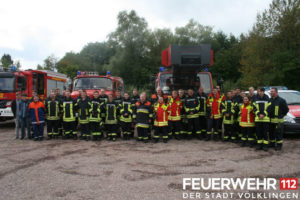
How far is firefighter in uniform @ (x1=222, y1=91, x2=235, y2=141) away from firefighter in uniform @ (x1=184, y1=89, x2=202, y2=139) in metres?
0.88

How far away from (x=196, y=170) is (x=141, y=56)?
38.6 meters

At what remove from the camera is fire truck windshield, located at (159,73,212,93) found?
923cm

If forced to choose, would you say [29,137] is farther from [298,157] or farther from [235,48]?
[235,48]

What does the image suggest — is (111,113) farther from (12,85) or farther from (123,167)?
(12,85)

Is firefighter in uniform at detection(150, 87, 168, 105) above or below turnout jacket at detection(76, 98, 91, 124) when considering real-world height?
above

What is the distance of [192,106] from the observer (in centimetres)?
856

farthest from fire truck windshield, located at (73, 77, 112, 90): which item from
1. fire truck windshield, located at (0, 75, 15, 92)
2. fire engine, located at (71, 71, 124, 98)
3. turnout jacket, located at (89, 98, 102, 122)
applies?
fire truck windshield, located at (0, 75, 15, 92)

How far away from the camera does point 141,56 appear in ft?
140

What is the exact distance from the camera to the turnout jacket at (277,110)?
6.93m

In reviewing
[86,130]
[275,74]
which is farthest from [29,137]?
[275,74]

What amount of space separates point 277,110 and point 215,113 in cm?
203

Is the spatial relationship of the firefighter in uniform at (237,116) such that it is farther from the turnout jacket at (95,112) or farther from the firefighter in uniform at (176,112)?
the turnout jacket at (95,112)

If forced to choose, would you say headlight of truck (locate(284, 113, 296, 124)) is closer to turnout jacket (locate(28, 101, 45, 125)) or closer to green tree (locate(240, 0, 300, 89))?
turnout jacket (locate(28, 101, 45, 125))

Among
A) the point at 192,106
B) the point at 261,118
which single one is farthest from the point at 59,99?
the point at 261,118
